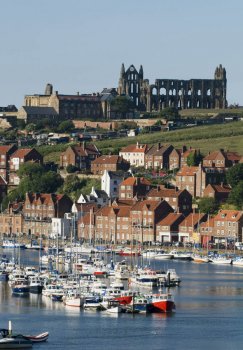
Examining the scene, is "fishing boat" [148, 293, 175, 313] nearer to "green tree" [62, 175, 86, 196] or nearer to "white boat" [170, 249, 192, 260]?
"white boat" [170, 249, 192, 260]

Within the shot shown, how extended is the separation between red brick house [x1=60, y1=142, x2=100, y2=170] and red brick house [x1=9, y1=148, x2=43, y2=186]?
210cm

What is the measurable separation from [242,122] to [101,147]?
16303mm

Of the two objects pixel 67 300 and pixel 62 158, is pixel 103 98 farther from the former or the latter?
pixel 67 300

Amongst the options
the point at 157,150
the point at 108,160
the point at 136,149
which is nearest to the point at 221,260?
the point at 108,160

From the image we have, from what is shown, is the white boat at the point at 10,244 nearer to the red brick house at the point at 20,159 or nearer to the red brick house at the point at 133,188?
the red brick house at the point at 133,188

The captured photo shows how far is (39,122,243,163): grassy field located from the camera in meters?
158

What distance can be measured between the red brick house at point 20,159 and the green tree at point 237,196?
26970mm

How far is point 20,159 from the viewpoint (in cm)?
15625

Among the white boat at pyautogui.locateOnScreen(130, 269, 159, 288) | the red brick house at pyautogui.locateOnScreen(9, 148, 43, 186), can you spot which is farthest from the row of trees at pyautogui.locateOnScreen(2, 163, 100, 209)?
the white boat at pyautogui.locateOnScreen(130, 269, 159, 288)

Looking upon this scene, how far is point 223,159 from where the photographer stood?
467 feet

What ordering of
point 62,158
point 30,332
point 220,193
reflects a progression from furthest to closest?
point 62,158 < point 220,193 < point 30,332

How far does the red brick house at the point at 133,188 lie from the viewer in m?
139

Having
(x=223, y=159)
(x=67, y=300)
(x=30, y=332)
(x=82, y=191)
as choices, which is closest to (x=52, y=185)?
(x=82, y=191)

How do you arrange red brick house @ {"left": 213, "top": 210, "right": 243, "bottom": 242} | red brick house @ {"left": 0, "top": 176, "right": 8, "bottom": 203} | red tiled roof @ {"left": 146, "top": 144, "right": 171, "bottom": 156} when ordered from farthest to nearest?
red tiled roof @ {"left": 146, "top": 144, "right": 171, "bottom": 156}
red brick house @ {"left": 0, "top": 176, "right": 8, "bottom": 203}
red brick house @ {"left": 213, "top": 210, "right": 243, "bottom": 242}
